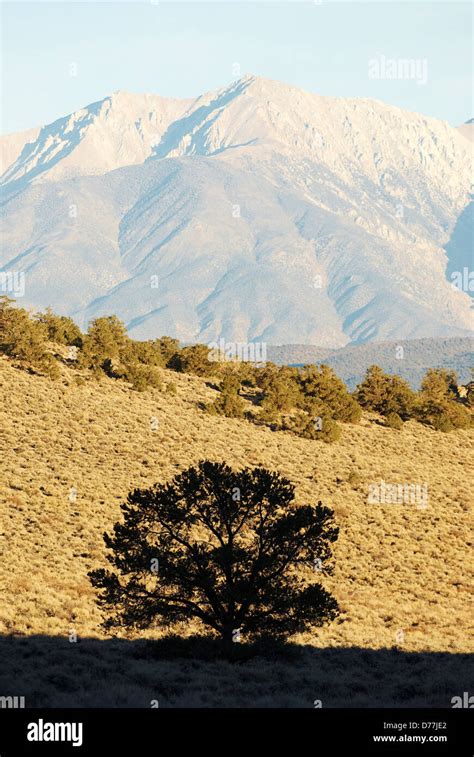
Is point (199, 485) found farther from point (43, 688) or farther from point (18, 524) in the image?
point (18, 524)

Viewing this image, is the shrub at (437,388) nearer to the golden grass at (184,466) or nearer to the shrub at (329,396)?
the golden grass at (184,466)

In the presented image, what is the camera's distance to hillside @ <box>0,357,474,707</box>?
54.6ft

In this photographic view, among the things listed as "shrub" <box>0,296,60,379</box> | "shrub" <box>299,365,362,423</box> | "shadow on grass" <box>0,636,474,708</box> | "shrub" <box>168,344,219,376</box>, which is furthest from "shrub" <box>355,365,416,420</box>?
"shadow on grass" <box>0,636,474,708</box>

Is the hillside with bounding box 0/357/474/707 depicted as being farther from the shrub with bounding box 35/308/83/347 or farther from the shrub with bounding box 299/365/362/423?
the shrub with bounding box 35/308/83/347

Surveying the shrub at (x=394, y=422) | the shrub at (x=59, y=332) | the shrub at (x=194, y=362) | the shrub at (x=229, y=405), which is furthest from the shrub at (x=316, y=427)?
the shrub at (x=59, y=332)

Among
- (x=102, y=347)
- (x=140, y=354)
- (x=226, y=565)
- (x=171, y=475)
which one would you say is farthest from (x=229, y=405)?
(x=226, y=565)

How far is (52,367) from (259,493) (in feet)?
112

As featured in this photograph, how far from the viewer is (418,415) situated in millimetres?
61406

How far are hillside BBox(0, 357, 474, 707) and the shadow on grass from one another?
57 millimetres

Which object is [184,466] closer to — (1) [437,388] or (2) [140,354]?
(2) [140,354]

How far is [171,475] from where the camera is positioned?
3947cm

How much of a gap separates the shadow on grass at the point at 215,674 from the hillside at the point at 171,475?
0.19ft

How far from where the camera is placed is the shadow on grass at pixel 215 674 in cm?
1499
